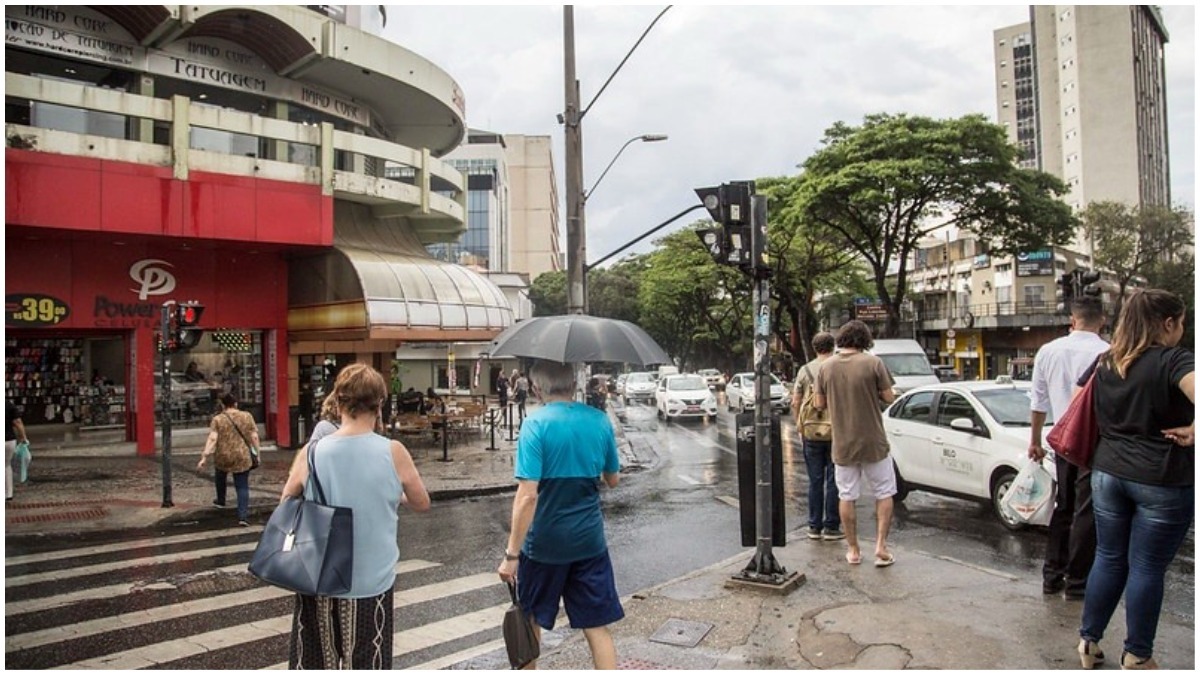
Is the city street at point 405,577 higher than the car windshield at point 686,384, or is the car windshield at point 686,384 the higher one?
the car windshield at point 686,384

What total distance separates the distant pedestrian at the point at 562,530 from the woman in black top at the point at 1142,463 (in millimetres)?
2461

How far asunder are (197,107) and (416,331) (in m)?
6.26

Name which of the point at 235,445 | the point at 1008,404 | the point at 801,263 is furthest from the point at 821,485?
the point at 801,263

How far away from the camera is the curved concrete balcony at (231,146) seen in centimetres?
1547

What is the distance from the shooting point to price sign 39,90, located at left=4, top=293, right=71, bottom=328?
1605 centimetres

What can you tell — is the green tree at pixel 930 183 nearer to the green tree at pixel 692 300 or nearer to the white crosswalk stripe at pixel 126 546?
the green tree at pixel 692 300

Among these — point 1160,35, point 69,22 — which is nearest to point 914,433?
point 69,22

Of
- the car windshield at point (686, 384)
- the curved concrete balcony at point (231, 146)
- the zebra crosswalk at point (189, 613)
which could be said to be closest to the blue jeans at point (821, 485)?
the zebra crosswalk at point (189, 613)

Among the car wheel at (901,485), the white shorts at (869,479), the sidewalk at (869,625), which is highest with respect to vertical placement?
the white shorts at (869,479)

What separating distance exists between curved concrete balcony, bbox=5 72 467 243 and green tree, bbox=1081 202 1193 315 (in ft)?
126

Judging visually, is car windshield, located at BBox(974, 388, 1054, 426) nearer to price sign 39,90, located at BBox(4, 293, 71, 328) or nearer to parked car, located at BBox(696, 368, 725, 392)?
price sign 39,90, located at BBox(4, 293, 71, 328)

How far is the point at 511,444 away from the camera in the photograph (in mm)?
20719

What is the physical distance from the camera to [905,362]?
24812mm

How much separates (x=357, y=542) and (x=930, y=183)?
28573 mm
